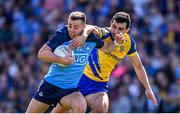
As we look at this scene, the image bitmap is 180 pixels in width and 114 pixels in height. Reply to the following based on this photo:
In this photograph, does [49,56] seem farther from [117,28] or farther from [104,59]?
[104,59]

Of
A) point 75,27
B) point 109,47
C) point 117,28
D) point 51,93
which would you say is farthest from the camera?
point 109,47

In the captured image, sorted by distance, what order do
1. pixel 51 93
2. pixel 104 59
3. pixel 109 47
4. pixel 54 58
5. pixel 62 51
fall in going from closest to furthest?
pixel 54 58 < pixel 62 51 < pixel 51 93 < pixel 109 47 < pixel 104 59

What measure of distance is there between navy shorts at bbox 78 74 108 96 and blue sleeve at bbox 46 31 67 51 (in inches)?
60.5

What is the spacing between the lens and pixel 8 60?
1869cm

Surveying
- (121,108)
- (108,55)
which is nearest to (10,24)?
(121,108)

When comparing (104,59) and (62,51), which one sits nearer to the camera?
(62,51)

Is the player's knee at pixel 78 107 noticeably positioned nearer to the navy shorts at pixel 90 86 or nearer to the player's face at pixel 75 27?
the player's face at pixel 75 27

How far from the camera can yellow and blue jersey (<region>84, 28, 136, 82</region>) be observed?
12.4 meters

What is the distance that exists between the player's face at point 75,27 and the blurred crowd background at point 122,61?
5094 millimetres

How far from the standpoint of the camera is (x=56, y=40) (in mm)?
10977

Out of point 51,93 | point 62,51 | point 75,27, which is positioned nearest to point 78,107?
point 51,93

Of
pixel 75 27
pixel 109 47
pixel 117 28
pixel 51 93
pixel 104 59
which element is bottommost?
pixel 51 93

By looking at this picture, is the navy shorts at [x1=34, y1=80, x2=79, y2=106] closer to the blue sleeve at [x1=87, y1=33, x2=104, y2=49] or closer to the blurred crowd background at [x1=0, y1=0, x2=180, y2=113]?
the blue sleeve at [x1=87, y1=33, x2=104, y2=49]

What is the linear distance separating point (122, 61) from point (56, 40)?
686 centimetres
